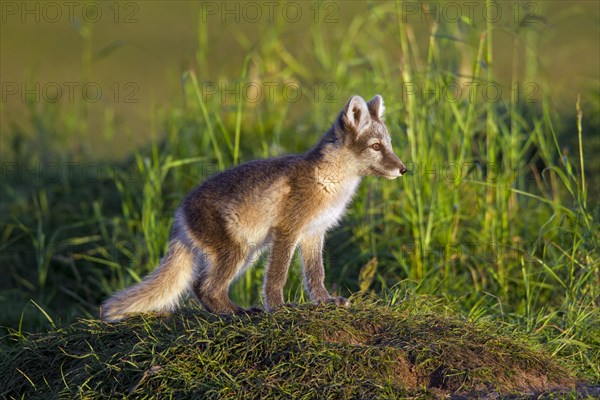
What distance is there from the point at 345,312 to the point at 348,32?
5.47m

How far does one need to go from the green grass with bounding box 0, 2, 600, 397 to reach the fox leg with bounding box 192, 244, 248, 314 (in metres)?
0.28

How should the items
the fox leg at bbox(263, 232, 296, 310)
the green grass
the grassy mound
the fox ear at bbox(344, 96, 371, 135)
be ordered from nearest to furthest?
the grassy mound, the fox leg at bbox(263, 232, 296, 310), the fox ear at bbox(344, 96, 371, 135), the green grass

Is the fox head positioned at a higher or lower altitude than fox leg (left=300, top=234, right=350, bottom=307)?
higher

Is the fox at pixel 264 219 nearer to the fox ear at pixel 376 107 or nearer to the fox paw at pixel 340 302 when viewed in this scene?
the fox ear at pixel 376 107

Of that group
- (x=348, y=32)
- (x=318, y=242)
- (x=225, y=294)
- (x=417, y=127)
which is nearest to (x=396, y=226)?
(x=417, y=127)

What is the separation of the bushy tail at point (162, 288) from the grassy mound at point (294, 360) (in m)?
0.30

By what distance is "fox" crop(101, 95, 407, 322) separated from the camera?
5.45 metres

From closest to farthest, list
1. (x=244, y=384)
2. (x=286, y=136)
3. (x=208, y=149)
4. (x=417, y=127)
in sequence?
(x=244, y=384) < (x=417, y=127) < (x=208, y=149) < (x=286, y=136)

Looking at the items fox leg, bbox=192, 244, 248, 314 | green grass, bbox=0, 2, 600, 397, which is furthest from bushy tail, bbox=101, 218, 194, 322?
green grass, bbox=0, 2, 600, 397

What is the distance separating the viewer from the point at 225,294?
5.47 metres

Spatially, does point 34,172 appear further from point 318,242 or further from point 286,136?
point 318,242

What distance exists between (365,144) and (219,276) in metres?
1.19

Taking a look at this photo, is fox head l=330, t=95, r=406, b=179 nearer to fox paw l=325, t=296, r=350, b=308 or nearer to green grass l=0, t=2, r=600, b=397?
green grass l=0, t=2, r=600, b=397

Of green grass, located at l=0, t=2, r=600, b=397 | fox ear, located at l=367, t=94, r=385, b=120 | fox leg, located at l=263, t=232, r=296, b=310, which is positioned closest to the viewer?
fox leg, located at l=263, t=232, r=296, b=310
